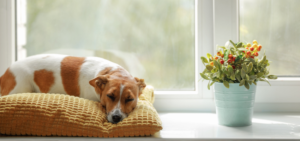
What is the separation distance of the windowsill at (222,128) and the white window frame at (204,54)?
0.10 metres

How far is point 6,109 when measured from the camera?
2.97 ft

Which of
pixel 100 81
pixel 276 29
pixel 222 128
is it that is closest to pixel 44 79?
pixel 100 81

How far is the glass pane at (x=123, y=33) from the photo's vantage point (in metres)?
1.53

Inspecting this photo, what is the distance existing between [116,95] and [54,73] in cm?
39

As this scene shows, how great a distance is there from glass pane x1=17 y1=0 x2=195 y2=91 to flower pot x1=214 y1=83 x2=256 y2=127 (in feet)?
1.48

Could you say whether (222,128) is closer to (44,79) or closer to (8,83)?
(44,79)

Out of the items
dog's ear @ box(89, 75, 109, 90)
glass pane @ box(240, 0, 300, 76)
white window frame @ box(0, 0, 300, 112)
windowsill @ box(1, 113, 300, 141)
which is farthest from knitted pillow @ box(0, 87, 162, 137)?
glass pane @ box(240, 0, 300, 76)

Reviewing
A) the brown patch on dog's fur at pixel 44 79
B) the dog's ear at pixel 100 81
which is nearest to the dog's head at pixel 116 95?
the dog's ear at pixel 100 81

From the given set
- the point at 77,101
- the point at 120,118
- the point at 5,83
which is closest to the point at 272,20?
the point at 120,118

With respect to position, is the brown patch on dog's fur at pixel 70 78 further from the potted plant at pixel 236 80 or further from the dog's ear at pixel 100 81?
the potted plant at pixel 236 80

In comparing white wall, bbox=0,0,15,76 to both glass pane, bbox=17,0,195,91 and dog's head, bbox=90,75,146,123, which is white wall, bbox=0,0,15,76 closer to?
glass pane, bbox=17,0,195,91

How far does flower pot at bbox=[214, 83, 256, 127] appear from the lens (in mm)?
1069

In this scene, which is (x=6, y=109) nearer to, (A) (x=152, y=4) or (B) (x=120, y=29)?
(B) (x=120, y=29)

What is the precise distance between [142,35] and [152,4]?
0.21 metres
